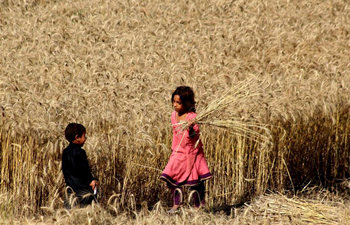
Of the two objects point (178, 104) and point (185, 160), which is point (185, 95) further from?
point (185, 160)

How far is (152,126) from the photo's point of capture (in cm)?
730

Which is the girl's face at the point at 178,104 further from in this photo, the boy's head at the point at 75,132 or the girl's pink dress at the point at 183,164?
the boy's head at the point at 75,132

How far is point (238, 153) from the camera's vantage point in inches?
289

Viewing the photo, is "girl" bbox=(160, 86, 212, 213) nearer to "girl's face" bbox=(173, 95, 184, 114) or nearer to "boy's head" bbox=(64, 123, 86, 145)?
"girl's face" bbox=(173, 95, 184, 114)

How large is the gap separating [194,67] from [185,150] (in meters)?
4.86

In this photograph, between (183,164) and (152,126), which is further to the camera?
(152,126)

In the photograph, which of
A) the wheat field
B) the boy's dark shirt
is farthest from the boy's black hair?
the wheat field

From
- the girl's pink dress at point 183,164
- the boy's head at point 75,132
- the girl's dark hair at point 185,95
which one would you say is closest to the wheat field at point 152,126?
the girl's dark hair at point 185,95

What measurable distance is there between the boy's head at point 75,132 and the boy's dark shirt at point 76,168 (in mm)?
68

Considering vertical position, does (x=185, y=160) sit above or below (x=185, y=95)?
below

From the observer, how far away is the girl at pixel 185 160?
6.30 metres

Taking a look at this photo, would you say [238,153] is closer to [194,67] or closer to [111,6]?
[194,67]

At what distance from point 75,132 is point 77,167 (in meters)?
0.33

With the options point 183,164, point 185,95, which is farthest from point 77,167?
point 185,95
